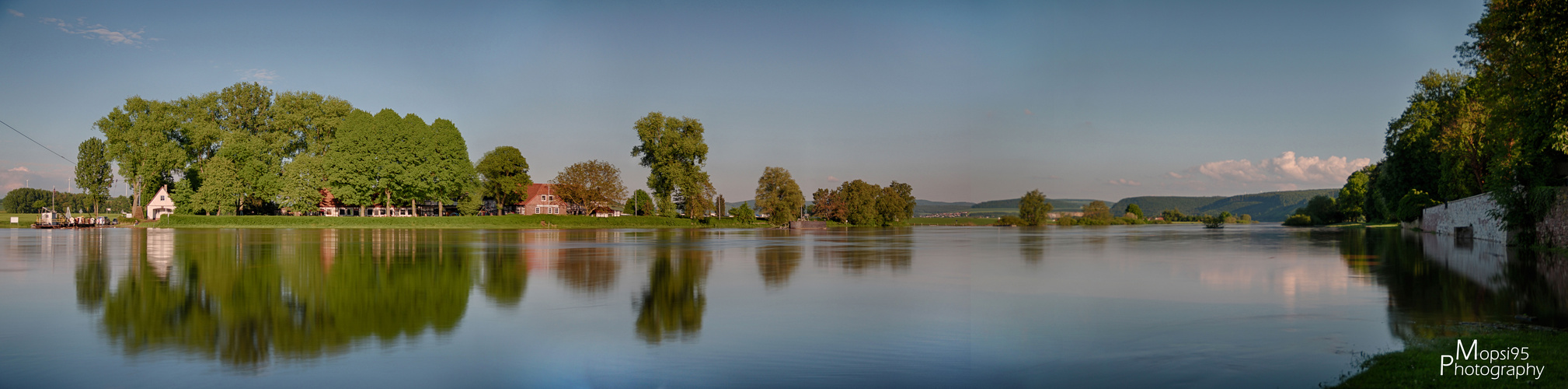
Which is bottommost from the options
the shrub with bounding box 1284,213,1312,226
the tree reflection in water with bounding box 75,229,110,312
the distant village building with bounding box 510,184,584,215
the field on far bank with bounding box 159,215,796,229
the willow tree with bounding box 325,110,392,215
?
the shrub with bounding box 1284,213,1312,226

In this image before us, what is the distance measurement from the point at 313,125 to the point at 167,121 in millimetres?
10324

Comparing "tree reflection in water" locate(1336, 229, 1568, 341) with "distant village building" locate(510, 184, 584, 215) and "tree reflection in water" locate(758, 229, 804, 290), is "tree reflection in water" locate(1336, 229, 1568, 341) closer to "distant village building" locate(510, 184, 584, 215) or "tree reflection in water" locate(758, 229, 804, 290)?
"tree reflection in water" locate(758, 229, 804, 290)

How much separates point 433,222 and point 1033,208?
76.0 meters

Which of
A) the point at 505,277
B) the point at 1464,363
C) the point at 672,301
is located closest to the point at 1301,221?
the point at 505,277

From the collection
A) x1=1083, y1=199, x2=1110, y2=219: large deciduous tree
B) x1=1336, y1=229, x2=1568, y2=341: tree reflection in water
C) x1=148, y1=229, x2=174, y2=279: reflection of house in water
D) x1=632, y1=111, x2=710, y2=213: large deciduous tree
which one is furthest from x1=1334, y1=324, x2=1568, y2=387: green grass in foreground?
x1=1083, y1=199, x2=1110, y2=219: large deciduous tree

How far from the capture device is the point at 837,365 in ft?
21.4

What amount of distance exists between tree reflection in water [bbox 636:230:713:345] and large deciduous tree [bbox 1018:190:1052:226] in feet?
297

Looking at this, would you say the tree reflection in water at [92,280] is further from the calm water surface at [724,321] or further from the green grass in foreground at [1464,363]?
the green grass in foreground at [1464,363]

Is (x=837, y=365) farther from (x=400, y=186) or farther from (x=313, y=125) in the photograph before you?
(x=313, y=125)

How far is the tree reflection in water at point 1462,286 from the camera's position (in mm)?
9140

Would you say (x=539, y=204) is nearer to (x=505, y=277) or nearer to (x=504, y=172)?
(x=504, y=172)

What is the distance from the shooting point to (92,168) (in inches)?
2643

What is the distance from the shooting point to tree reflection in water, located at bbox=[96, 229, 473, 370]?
24.5ft

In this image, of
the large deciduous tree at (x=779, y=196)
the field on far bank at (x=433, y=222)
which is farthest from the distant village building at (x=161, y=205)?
the large deciduous tree at (x=779, y=196)
